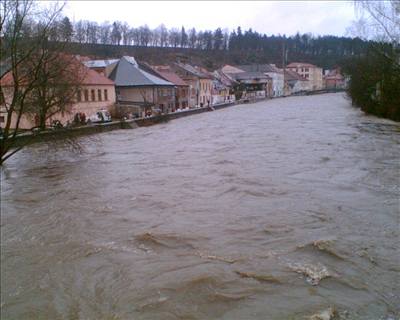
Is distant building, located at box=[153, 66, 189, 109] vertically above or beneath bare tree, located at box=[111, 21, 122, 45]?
beneath

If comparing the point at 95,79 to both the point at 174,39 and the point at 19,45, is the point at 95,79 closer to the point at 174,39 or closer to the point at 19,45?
the point at 19,45

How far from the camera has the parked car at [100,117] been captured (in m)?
36.8

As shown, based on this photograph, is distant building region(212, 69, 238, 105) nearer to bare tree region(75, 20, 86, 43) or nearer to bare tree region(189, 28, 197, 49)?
bare tree region(75, 20, 86, 43)

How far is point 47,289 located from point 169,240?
2432 millimetres

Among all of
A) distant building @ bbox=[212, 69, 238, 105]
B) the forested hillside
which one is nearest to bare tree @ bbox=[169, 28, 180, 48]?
the forested hillside

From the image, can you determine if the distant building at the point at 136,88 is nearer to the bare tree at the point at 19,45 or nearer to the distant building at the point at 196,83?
the distant building at the point at 196,83

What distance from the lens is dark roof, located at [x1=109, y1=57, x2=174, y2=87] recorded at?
154ft

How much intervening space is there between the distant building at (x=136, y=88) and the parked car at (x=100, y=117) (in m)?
5.56

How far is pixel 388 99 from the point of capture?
1242 inches

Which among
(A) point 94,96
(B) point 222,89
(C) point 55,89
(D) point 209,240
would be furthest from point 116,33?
(D) point 209,240

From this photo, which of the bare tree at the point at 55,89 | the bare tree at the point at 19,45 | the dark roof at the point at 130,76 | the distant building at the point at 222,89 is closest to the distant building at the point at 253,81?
the distant building at the point at 222,89

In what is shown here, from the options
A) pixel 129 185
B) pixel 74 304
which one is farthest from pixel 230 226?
pixel 129 185

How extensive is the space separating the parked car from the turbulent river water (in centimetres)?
1976

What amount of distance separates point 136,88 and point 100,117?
33.1 ft
